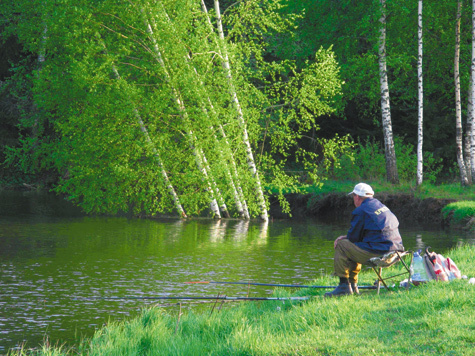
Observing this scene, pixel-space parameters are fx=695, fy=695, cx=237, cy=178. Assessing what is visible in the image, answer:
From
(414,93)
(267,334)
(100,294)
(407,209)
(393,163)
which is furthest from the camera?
(414,93)

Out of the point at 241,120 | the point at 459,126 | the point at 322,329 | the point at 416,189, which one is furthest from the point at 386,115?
the point at 322,329

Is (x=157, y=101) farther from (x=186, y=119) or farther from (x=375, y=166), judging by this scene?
(x=375, y=166)

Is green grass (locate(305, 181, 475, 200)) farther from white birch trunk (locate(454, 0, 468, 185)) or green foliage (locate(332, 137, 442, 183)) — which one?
green foliage (locate(332, 137, 442, 183))

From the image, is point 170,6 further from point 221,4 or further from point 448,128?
point 448,128

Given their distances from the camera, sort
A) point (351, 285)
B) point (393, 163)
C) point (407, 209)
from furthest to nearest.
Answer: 1. point (393, 163)
2. point (407, 209)
3. point (351, 285)

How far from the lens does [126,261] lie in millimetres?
14586

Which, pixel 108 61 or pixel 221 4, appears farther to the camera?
pixel 221 4

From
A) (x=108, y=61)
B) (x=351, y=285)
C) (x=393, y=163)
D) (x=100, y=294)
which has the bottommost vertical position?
(x=100, y=294)

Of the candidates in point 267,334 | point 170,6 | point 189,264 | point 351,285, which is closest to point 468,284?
point 351,285

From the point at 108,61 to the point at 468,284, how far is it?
15480 mm

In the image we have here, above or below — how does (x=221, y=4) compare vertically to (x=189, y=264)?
→ above

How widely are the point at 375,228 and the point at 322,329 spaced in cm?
218

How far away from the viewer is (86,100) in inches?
907

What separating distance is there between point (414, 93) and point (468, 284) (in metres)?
21.1
